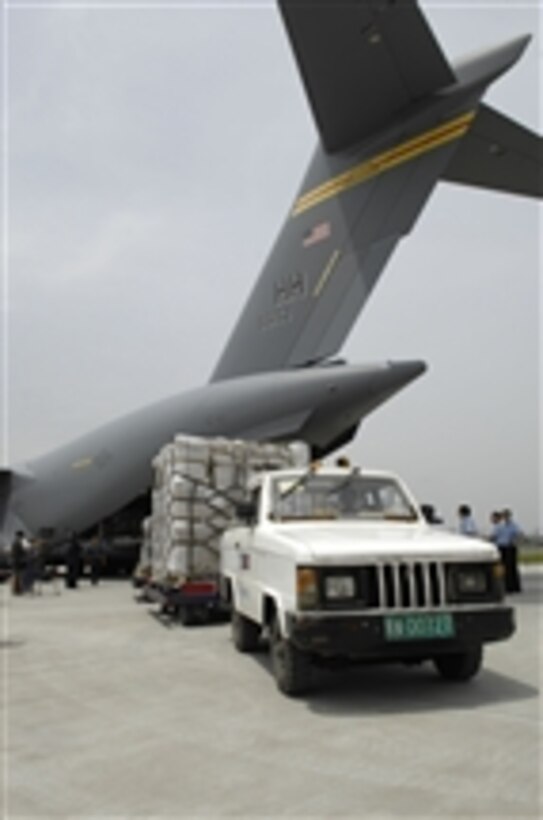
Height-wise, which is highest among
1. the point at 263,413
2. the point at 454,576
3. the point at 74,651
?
the point at 263,413

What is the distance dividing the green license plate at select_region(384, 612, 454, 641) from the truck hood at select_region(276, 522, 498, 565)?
0.38 metres

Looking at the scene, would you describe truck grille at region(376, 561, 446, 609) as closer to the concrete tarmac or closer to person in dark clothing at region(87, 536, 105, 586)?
the concrete tarmac

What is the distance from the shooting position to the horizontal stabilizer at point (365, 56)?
1116cm

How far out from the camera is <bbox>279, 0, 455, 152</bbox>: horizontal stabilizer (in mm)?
11156

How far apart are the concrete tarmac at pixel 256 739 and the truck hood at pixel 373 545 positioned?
37.6 inches

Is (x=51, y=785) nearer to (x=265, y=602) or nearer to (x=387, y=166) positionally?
(x=265, y=602)

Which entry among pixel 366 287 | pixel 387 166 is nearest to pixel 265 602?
pixel 366 287

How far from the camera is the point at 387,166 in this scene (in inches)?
525

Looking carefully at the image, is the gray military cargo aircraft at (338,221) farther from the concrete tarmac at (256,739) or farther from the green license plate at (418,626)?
the green license plate at (418,626)

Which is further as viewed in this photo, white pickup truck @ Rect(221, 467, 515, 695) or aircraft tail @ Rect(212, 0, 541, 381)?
aircraft tail @ Rect(212, 0, 541, 381)

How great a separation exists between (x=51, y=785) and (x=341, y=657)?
2.32m

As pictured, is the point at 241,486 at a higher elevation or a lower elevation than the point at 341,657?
higher

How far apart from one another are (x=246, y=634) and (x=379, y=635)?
258 centimetres

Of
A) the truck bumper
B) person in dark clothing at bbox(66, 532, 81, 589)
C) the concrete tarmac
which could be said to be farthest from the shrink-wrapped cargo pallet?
person in dark clothing at bbox(66, 532, 81, 589)
